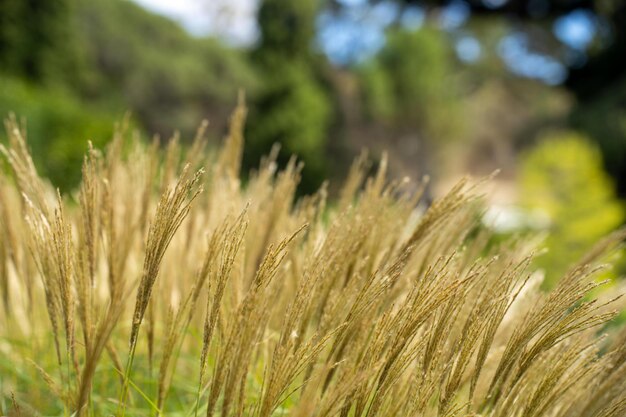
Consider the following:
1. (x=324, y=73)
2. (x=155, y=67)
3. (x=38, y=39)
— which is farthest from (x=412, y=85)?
(x=38, y=39)

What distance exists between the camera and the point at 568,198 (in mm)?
7512

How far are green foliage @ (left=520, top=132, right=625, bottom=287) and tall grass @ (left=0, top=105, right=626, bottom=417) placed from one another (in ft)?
19.2

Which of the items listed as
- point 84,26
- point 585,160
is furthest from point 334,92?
point 585,160

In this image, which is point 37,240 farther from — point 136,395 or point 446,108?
point 446,108

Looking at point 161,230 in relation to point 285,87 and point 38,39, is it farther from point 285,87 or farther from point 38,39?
point 285,87

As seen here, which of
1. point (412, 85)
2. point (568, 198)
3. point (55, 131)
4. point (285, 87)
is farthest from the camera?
point (412, 85)

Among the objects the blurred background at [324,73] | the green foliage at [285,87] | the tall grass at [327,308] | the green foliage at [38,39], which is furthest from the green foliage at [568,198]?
the green foliage at [38,39]

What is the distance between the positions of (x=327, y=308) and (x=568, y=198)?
736 cm

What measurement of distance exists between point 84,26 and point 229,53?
405 centimetres

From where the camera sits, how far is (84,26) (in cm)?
1616

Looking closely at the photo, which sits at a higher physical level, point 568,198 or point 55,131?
point 55,131

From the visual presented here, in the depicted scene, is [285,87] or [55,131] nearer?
[55,131]

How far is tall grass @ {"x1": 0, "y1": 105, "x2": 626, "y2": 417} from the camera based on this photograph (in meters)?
0.78

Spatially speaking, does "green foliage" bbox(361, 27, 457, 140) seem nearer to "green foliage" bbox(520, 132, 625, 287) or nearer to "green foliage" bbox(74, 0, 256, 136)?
"green foliage" bbox(74, 0, 256, 136)
